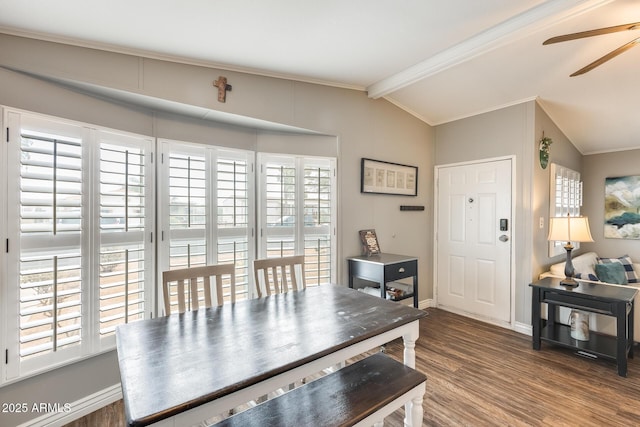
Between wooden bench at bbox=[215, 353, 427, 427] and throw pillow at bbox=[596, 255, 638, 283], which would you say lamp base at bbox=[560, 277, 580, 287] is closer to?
throw pillow at bbox=[596, 255, 638, 283]

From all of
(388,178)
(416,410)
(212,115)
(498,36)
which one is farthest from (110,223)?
(498,36)

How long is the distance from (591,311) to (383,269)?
1809 millimetres

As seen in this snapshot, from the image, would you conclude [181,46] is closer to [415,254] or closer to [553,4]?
[553,4]

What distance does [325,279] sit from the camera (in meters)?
3.10

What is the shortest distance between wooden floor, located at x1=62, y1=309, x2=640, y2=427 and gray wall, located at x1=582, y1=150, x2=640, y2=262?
2060 millimetres

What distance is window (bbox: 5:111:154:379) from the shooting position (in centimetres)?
171

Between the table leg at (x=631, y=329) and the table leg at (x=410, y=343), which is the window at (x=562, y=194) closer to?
the table leg at (x=631, y=329)

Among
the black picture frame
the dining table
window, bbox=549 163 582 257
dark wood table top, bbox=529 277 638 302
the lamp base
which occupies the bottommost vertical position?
dark wood table top, bbox=529 277 638 302

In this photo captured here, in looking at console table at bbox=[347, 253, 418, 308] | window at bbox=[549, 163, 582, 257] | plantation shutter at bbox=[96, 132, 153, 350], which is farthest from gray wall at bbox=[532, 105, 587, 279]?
plantation shutter at bbox=[96, 132, 153, 350]

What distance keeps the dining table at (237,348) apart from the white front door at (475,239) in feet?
7.56

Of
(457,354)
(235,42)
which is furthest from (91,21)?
(457,354)

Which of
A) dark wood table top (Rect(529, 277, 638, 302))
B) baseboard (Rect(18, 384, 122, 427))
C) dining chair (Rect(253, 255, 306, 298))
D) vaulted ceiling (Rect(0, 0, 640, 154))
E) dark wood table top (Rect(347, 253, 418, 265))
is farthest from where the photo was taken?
dark wood table top (Rect(347, 253, 418, 265))

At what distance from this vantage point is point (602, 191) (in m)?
4.47

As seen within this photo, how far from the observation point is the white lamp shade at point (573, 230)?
2711 millimetres
